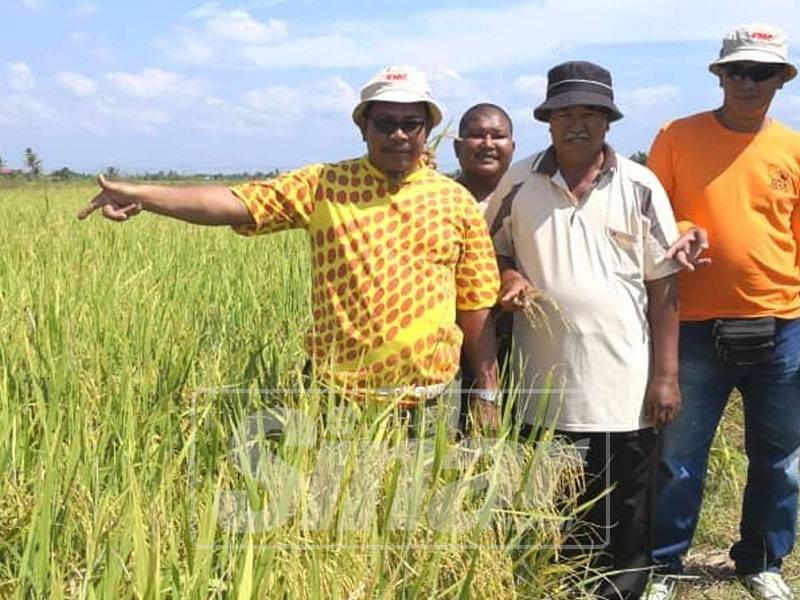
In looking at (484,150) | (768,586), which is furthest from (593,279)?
(768,586)

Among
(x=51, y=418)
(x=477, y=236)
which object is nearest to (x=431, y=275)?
(x=477, y=236)

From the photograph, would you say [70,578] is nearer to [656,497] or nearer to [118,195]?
[118,195]

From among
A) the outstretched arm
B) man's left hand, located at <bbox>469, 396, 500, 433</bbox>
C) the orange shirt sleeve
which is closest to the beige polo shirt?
man's left hand, located at <bbox>469, 396, 500, 433</bbox>

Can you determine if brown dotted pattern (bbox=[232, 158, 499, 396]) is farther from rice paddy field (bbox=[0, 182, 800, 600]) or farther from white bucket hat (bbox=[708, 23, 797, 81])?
white bucket hat (bbox=[708, 23, 797, 81])

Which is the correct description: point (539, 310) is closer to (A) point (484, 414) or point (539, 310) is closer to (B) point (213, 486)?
(A) point (484, 414)

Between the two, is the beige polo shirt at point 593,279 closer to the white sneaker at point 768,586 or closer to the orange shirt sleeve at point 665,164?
the orange shirt sleeve at point 665,164

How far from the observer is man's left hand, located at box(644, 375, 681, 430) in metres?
2.51

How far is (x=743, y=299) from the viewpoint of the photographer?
269 cm

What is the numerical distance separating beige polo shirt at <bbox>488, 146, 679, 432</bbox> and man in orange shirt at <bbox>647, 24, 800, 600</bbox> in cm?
30

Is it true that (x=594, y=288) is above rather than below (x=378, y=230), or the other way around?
below

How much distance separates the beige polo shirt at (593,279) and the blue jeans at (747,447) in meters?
0.38

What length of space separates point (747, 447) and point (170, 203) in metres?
1.86

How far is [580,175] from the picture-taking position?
244 centimetres

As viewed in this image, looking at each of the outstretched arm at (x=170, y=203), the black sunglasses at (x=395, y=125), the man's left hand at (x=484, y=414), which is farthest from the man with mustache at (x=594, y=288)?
the outstretched arm at (x=170, y=203)
